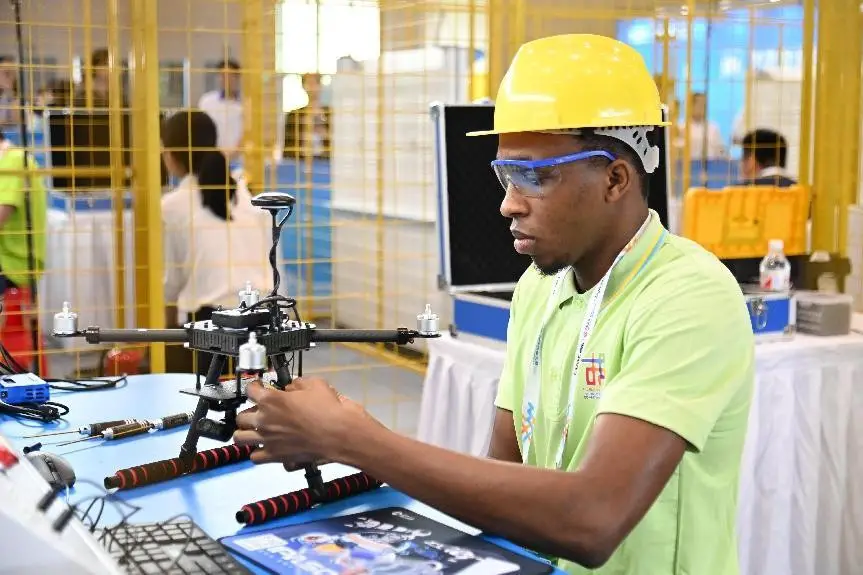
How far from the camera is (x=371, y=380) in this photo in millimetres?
5730

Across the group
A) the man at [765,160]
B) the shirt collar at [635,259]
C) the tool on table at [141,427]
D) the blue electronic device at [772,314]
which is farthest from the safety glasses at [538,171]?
the man at [765,160]

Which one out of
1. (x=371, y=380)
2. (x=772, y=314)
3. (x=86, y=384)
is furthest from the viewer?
(x=371, y=380)

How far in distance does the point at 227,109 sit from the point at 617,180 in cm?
275

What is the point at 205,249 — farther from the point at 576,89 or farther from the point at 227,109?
the point at 576,89

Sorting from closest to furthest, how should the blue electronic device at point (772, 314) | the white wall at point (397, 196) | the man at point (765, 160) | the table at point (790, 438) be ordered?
1. the table at point (790, 438)
2. the blue electronic device at point (772, 314)
3. the man at point (765, 160)
4. the white wall at point (397, 196)

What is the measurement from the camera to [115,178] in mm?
3725

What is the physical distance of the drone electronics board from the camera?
124cm

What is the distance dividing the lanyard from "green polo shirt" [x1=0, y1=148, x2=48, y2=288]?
8.71 feet

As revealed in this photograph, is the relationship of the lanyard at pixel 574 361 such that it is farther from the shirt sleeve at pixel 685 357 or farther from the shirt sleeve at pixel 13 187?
the shirt sleeve at pixel 13 187

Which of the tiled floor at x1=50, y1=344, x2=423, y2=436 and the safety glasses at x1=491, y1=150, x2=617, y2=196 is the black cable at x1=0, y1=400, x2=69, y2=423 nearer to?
the safety glasses at x1=491, y1=150, x2=617, y2=196

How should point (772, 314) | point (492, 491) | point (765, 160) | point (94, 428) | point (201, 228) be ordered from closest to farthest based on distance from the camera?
point (492, 491) → point (94, 428) → point (772, 314) → point (201, 228) → point (765, 160)

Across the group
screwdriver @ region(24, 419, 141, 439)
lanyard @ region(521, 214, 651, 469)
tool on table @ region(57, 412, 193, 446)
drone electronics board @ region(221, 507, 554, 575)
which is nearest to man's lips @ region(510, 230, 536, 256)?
lanyard @ region(521, 214, 651, 469)

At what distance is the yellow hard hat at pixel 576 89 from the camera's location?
4.75 ft

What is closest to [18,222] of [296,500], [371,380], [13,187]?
[13,187]
